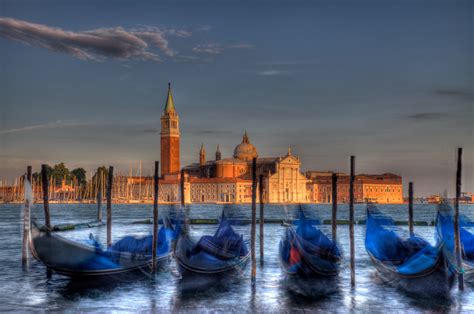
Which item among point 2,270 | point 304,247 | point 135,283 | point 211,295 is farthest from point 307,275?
point 2,270

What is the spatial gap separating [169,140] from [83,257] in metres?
82.3

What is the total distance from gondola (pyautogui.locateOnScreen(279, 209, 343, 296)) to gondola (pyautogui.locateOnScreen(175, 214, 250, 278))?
1.02 m

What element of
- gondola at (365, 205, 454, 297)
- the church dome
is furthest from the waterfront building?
gondola at (365, 205, 454, 297)

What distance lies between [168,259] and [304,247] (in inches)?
145

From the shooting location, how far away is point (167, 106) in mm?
97938

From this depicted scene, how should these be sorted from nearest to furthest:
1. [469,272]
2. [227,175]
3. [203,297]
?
[203,297] < [469,272] < [227,175]

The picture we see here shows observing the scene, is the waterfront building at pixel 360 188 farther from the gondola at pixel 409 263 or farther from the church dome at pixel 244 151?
the gondola at pixel 409 263

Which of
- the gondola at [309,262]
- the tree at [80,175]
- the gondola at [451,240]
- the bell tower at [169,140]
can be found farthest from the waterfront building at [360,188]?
the gondola at [309,262]

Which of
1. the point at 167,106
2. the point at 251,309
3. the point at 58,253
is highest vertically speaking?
the point at 167,106

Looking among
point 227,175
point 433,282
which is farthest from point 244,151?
point 433,282

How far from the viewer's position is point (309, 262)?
13492 millimetres

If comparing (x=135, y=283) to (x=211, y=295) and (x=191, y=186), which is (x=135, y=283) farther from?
(x=191, y=186)

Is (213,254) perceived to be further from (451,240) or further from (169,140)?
(169,140)

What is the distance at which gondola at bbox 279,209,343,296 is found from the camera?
13.5 meters
